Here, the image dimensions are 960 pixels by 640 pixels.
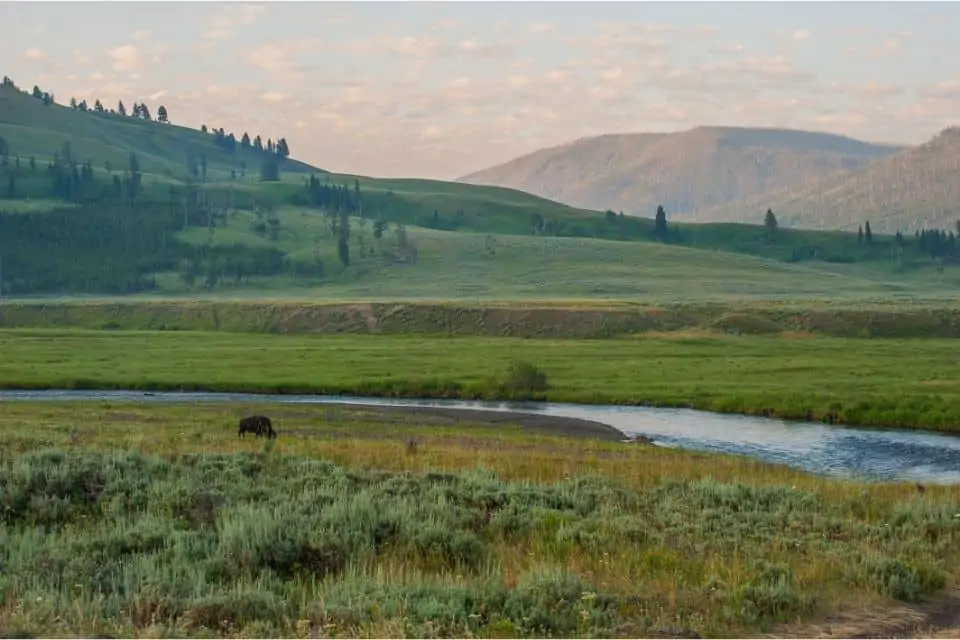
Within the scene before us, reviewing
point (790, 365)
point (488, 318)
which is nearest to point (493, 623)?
point (790, 365)

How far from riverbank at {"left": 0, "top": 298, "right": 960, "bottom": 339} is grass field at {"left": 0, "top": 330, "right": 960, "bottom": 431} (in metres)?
6.33

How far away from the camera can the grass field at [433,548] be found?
39.2 ft

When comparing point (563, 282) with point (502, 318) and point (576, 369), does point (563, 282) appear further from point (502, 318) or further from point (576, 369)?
point (576, 369)

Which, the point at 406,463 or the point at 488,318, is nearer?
the point at 406,463

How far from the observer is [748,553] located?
1584cm

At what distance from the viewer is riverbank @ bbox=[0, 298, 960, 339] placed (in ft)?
309

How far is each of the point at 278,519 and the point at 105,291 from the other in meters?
184

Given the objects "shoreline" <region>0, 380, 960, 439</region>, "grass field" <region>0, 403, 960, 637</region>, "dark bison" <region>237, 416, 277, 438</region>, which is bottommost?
"shoreline" <region>0, 380, 960, 439</region>

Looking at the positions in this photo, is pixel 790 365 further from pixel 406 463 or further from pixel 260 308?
pixel 260 308

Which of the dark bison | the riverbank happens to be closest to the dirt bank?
the dark bison

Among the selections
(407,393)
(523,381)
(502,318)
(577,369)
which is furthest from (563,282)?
(407,393)

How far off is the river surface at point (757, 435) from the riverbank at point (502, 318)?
40641 mm

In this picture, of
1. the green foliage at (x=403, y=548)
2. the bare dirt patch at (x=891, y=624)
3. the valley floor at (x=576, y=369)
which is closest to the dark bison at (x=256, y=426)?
the green foliage at (x=403, y=548)

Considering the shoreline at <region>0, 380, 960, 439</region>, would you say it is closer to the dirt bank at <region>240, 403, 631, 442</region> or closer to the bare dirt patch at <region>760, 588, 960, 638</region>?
the dirt bank at <region>240, 403, 631, 442</region>
